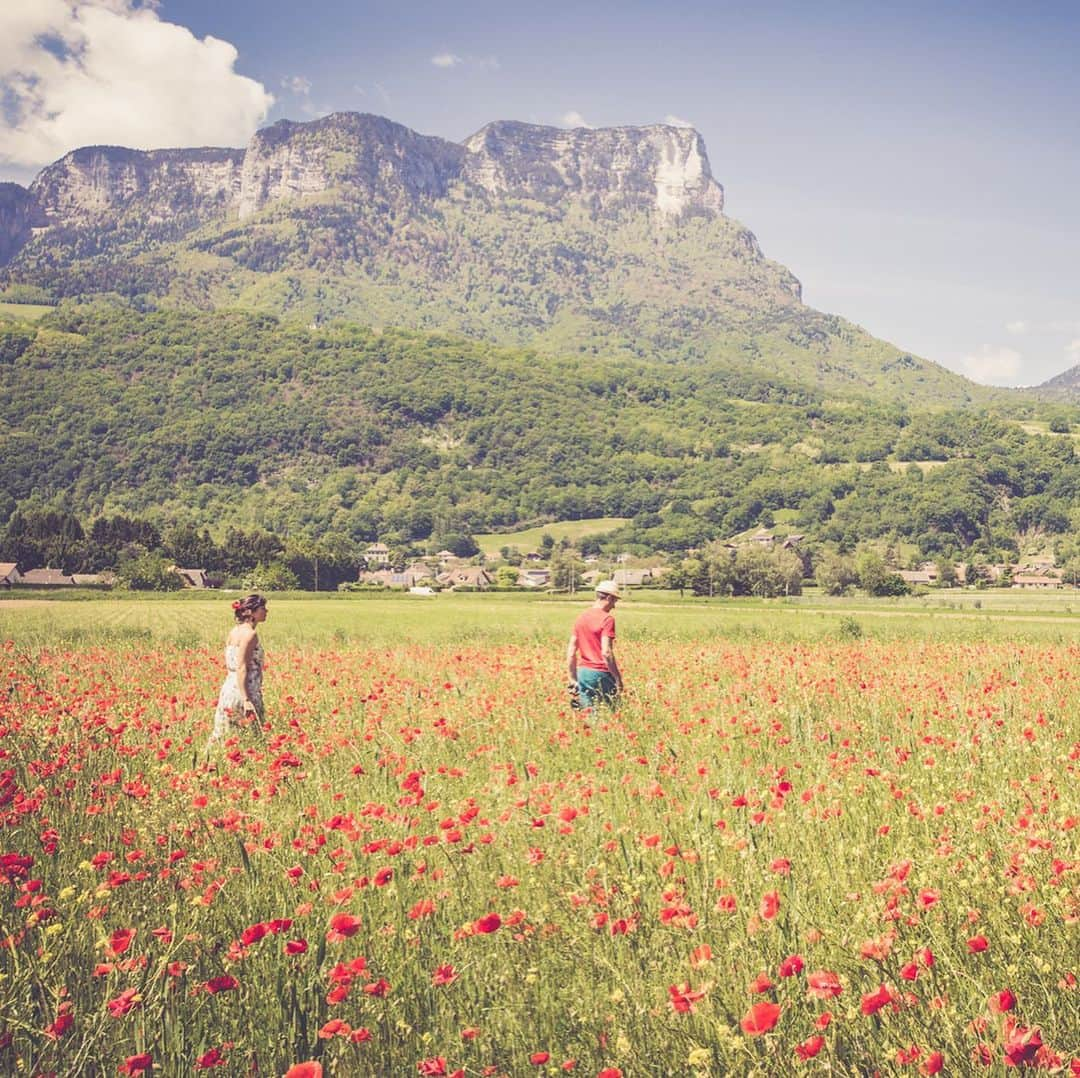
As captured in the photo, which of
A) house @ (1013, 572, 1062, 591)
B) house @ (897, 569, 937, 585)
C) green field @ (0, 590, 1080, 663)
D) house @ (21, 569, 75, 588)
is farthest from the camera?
house @ (897, 569, 937, 585)

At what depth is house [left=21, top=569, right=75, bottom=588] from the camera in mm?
93875

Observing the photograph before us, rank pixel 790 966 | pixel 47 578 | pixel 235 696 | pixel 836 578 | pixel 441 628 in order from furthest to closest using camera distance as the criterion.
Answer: pixel 836 578, pixel 47 578, pixel 441 628, pixel 235 696, pixel 790 966

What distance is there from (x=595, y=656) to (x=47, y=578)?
104 metres

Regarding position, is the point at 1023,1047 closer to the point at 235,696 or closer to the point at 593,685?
the point at 593,685

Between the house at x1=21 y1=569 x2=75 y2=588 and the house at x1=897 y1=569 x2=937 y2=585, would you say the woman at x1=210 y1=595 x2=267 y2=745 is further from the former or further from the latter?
the house at x1=897 y1=569 x2=937 y2=585

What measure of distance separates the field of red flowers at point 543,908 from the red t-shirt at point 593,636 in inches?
86.5

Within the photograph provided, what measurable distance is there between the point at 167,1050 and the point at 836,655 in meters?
14.9

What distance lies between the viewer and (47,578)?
99312 mm

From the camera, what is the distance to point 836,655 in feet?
54.0

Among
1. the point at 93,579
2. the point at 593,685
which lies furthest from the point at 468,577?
the point at 593,685

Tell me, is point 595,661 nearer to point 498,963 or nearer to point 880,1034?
point 498,963

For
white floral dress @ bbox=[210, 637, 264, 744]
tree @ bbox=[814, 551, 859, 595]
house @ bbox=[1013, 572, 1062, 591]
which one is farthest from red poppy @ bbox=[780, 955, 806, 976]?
house @ bbox=[1013, 572, 1062, 591]

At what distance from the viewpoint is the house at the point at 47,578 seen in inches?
3696

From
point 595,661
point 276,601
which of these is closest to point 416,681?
point 595,661
